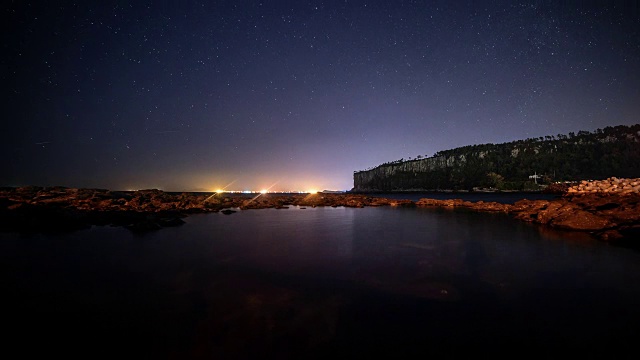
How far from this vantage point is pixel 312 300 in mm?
7180

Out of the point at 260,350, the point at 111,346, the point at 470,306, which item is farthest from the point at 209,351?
the point at 470,306

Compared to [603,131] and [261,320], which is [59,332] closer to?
[261,320]

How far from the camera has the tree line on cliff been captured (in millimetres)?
126125

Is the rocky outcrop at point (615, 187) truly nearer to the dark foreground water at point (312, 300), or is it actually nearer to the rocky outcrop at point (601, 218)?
the rocky outcrop at point (601, 218)

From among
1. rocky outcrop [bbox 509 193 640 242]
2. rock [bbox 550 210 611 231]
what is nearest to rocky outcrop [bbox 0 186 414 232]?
rocky outcrop [bbox 509 193 640 242]

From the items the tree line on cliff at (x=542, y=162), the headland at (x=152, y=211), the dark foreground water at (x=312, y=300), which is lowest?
the dark foreground water at (x=312, y=300)

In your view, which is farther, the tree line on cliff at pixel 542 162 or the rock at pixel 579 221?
the tree line on cliff at pixel 542 162

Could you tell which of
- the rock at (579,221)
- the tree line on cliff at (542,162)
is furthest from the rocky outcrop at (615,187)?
the tree line on cliff at (542,162)

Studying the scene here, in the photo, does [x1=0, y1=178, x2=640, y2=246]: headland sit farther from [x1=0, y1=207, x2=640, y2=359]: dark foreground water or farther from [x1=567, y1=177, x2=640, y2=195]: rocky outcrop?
[x1=0, y1=207, x2=640, y2=359]: dark foreground water

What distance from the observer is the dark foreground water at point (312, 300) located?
5047 mm

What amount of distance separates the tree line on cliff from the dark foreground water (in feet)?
461

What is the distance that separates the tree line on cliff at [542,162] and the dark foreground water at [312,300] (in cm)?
14064

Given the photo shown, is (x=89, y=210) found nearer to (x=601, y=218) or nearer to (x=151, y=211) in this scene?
(x=151, y=211)

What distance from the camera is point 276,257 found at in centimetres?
1210
